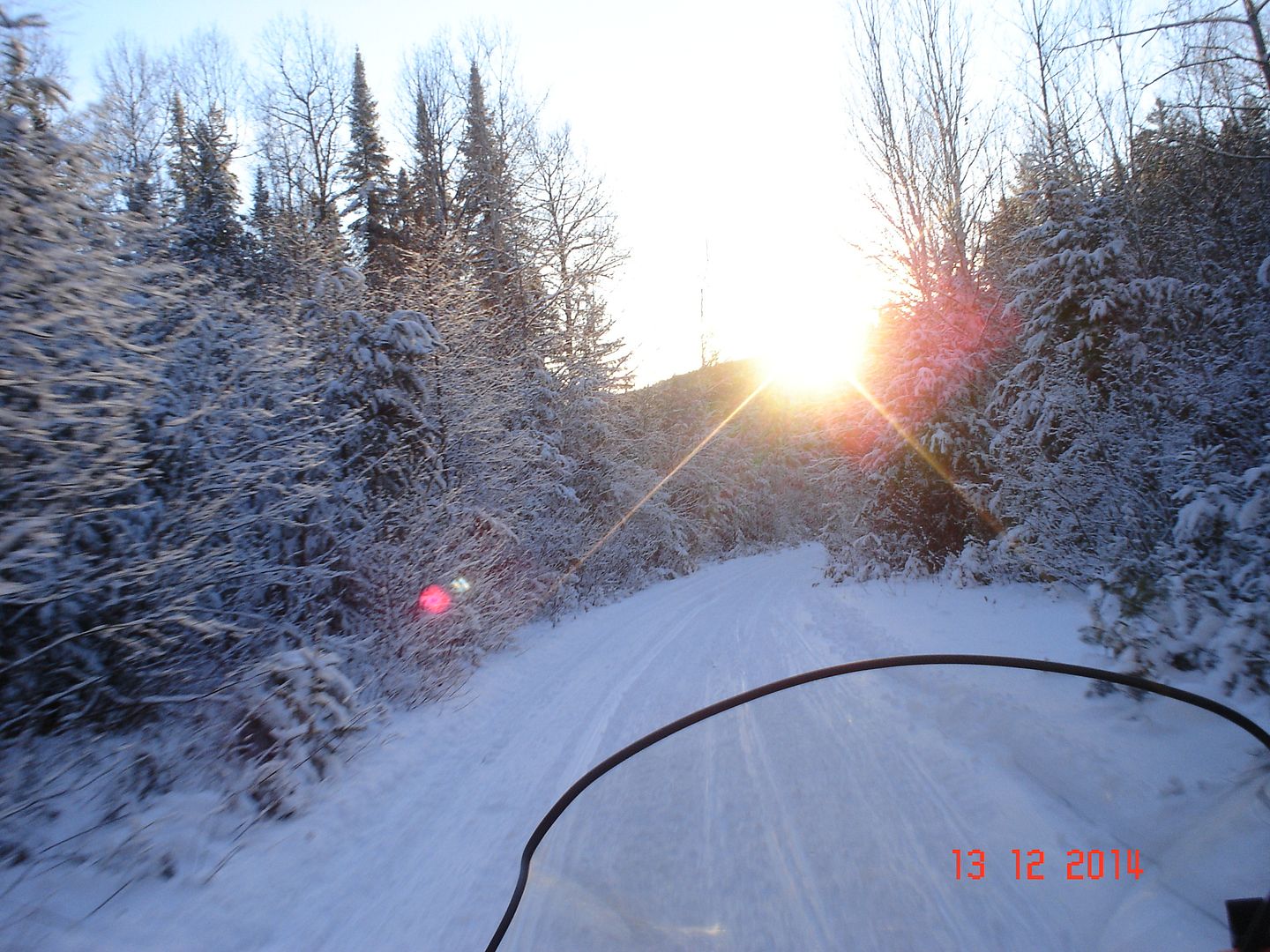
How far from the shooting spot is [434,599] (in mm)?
7711

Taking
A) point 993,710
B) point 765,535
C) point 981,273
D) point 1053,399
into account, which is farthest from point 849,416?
point 765,535

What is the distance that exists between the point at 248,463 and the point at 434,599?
3.13 m

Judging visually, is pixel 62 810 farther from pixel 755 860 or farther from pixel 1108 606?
pixel 1108 606

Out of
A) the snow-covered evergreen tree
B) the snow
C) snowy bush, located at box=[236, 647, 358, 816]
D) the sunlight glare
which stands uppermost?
the snow-covered evergreen tree

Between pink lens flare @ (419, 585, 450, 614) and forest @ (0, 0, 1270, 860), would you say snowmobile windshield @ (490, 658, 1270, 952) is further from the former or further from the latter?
pink lens flare @ (419, 585, 450, 614)

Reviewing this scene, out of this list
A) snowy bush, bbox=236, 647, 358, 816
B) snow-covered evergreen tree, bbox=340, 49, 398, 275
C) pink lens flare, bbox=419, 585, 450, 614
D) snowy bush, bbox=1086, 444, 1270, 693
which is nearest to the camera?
snowy bush, bbox=1086, 444, 1270, 693

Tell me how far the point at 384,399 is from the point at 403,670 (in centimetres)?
369

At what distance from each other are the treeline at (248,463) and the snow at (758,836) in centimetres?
93
